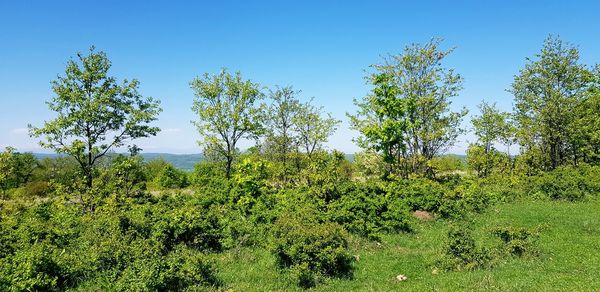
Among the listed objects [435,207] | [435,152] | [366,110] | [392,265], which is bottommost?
[392,265]

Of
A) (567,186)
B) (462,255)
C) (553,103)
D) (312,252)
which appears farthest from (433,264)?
(553,103)

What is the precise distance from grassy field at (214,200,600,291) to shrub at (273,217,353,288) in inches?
16.5

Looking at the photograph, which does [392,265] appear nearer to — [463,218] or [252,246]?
[252,246]

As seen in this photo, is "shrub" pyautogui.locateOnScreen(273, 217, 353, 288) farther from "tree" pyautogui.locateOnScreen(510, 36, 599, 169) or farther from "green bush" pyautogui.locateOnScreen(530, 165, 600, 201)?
"tree" pyautogui.locateOnScreen(510, 36, 599, 169)

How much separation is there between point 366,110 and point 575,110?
22639 millimetres

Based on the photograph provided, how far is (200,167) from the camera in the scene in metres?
51.2

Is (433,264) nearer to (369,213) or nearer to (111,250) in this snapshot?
(369,213)

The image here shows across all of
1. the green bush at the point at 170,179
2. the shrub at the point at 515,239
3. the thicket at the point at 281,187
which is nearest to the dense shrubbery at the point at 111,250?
the thicket at the point at 281,187

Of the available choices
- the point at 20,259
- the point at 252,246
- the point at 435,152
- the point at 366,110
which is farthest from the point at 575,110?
the point at 20,259

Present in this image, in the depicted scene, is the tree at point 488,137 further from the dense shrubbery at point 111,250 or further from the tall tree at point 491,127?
the dense shrubbery at point 111,250

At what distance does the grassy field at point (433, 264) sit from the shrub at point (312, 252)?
419 mm

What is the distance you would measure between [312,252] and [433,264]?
4.66 metres

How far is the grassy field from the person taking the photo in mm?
11578

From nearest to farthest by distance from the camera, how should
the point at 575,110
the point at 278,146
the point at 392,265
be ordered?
1. the point at 392,265
2. the point at 575,110
3. the point at 278,146
